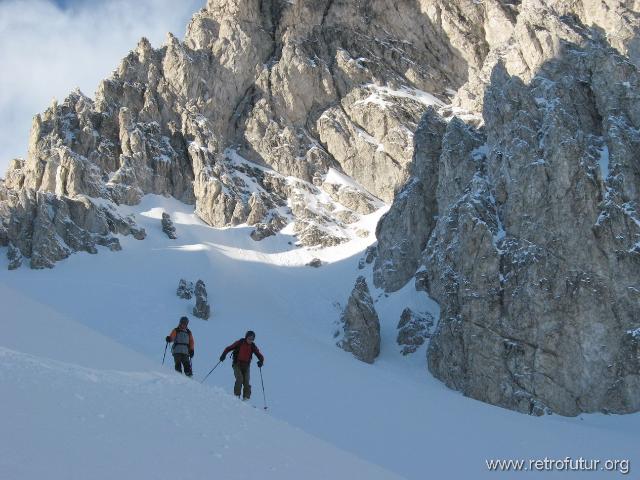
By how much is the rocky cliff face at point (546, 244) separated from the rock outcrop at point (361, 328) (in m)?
4.84

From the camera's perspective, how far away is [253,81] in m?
86.1

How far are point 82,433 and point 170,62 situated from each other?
8354cm

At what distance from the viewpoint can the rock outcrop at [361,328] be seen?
46.1 meters

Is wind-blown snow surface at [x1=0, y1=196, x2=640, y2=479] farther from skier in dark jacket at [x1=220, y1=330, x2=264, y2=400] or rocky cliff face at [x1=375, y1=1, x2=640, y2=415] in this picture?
skier in dark jacket at [x1=220, y1=330, x2=264, y2=400]

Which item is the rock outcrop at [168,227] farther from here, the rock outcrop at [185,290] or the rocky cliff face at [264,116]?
the rock outcrop at [185,290]

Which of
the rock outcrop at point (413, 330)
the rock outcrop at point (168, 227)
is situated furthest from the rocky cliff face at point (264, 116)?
the rock outcrop at point (413, 330)

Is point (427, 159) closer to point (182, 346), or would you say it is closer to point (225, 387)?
point (225, 387)

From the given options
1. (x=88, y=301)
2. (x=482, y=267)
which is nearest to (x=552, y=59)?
(x=482, y=267)

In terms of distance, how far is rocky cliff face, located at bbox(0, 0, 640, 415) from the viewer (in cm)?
3875

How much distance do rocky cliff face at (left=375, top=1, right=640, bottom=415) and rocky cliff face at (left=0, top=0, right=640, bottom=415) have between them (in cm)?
12

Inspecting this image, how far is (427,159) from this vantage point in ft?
184

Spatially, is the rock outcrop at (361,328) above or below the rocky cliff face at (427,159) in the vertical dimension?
below

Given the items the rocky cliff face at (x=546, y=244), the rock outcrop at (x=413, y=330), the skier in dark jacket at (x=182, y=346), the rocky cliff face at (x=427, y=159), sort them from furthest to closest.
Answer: the rock outcrop at (x=413, y=330) < the rocky cliff face at (x=427, y=159) < the rocky cliff face at (x=546, y=244) < the skier in dark jacket at (x=182, y=346)

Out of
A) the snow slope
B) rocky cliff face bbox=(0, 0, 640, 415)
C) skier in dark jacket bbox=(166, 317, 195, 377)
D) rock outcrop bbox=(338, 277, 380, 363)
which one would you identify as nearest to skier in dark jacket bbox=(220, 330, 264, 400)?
skier in dark jacket bbox=(166, 317, 195, 377)
